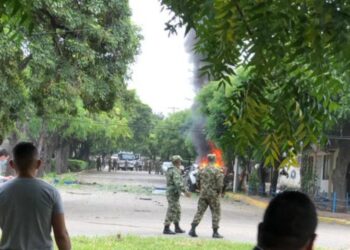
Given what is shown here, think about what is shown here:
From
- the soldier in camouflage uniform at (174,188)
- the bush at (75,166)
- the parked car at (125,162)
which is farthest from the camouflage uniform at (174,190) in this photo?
the parked car at (125,162)

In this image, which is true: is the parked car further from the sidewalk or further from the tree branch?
the tree branch

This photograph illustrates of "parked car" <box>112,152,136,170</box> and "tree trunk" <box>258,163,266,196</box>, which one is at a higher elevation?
"parked car" <box>112,152,136,170</box>

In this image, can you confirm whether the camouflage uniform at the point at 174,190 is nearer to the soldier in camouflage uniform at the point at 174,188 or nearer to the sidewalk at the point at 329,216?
the soldier in camouflage uniform at the point at 174,188

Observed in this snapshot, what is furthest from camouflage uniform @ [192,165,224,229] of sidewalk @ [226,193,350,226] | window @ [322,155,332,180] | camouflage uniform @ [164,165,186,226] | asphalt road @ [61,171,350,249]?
window @ [322,155,332,180]

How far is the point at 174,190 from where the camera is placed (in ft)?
43.7

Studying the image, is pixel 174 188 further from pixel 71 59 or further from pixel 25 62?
pixel 25 62

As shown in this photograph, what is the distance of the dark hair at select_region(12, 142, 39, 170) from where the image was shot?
4488 mm

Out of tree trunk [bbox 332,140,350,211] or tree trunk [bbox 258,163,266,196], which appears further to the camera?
tree trunk [bbox 258,163,266,196]

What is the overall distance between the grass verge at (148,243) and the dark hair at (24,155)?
642 cm

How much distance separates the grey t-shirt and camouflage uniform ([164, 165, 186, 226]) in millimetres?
8882

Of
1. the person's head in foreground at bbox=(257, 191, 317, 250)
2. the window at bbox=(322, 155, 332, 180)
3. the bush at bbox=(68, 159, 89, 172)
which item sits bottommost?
the person's head in foreground at bbox=(257, 191, 317, 250)

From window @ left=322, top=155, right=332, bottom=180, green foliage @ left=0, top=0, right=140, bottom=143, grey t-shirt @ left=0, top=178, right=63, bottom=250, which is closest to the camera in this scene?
grey t-shirt @ left=0, top=178, right=63, bottom=250

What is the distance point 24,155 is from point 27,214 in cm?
42

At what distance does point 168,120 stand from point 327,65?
6796 centimetres
